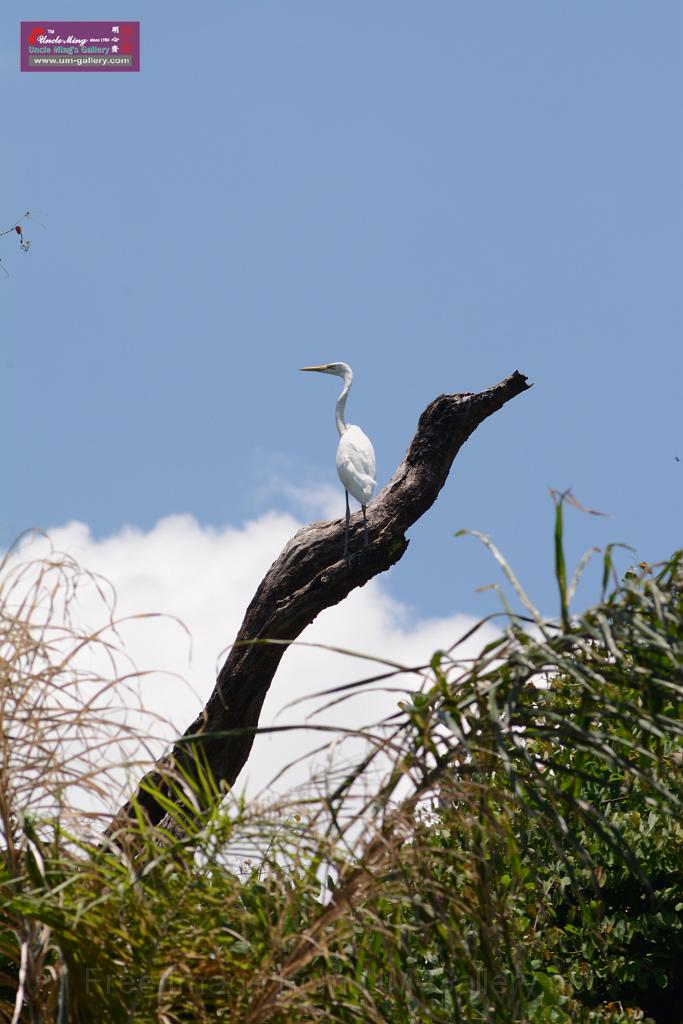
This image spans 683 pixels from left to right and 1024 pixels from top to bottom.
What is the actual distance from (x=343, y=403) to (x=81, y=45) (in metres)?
2.74

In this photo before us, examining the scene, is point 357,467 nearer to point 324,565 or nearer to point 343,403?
point 324,565

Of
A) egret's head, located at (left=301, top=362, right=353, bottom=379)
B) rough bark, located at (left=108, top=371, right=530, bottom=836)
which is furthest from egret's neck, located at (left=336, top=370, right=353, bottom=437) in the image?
rough bark, located at (left=108, top=371, right=530, bottom=836)

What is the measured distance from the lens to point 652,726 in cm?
204

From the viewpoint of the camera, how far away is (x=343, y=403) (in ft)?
26.3

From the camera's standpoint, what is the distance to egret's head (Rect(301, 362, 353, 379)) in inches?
320

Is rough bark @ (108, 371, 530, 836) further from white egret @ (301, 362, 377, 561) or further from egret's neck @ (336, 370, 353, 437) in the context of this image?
egret's neck @ (336, 370, 353, 437)

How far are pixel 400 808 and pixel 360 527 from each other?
4.23 metres

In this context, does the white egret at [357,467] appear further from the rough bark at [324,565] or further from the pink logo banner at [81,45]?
the pink logo banner at [81,45]

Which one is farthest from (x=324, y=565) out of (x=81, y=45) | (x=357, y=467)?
(x=81, y=45)

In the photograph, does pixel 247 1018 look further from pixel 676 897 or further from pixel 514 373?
pixel 514 373

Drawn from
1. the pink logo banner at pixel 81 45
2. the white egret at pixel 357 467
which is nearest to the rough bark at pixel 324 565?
the white egret at pixel 357 467

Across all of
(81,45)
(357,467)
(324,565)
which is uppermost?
(81,45)

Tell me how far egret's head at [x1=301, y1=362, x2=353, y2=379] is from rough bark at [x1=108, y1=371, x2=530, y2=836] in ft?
5.74

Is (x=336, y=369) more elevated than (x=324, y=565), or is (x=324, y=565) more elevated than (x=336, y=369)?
(x=336, y=369)
